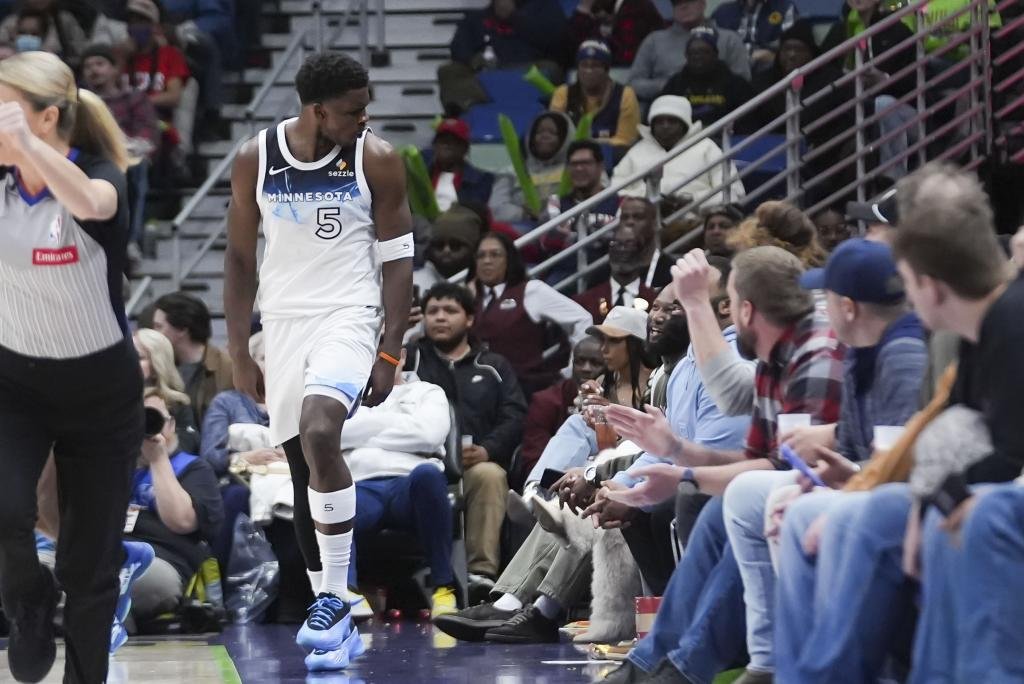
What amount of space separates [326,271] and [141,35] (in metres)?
6.99

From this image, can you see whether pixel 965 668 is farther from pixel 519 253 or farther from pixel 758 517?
pixel 519 253

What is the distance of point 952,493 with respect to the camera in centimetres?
329

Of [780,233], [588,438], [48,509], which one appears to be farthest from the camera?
[588,438]

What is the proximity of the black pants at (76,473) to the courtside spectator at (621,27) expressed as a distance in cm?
850

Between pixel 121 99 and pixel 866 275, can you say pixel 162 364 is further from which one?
pixel 866 275

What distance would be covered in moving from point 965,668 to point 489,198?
340 inches

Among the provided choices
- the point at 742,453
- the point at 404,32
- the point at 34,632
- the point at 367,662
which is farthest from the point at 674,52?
the point at 34,632

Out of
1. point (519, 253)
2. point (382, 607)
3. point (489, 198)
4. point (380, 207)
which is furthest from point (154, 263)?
point (380, 207)

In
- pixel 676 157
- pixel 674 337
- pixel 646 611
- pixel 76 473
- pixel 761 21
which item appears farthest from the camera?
pixel 761 21

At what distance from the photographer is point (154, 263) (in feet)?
39.5

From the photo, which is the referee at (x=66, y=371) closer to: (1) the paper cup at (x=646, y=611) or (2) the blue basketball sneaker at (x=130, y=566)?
(2) the blue basketball sneaker at (x=130, y=566)

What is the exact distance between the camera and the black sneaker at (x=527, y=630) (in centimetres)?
693

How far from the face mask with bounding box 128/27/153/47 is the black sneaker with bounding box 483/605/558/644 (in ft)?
22.5

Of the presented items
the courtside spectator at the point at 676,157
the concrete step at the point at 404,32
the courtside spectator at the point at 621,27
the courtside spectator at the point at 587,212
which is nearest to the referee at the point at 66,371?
the courtside spectator at the point at 587,212
